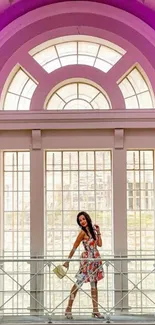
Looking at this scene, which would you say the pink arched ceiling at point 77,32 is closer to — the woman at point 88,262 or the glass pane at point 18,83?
the glass pane at point 18,83

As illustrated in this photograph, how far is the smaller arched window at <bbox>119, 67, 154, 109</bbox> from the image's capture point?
7.56 meters

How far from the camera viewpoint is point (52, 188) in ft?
24.7

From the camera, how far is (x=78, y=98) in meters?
7.66

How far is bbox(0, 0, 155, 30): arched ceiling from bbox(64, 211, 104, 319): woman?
349 cm

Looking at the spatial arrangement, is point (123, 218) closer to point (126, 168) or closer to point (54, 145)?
point (126, 168)

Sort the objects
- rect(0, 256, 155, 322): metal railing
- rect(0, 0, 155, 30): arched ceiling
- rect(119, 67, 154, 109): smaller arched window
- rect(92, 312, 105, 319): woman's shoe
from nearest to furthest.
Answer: rect(92, 312, 105, 319): woman's shoe
rect(0, 256, 155, 322): metal railing
rect(0, 0, 155, 30): arched ceiling
rect(119, 67, 154, 109): smaller arched window

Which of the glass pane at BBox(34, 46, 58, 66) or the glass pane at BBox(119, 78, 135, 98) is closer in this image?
the glass pane at BBox(119, 78, 135, 98)

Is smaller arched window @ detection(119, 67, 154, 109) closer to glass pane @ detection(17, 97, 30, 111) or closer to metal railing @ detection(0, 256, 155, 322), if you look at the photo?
glass pane @ detection(17, 97, 30, 111)

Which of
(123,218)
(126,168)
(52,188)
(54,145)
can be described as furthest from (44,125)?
(123,218)

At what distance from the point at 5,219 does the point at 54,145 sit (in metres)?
1.50

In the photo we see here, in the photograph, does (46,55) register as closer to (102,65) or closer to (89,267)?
(102,65)

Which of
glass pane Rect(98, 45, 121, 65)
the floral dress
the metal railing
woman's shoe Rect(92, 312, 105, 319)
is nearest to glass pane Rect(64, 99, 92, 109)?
glass pane Rect(98, 45, 121, 65)

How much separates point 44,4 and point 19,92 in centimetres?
151

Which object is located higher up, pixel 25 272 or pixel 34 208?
pixel 34 208
